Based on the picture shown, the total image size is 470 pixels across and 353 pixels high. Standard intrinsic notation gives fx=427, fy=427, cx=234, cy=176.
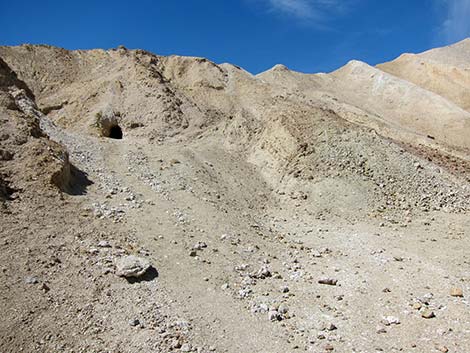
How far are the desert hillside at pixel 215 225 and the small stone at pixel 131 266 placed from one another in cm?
3

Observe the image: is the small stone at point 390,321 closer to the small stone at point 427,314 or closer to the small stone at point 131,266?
the small stone at point 427,314

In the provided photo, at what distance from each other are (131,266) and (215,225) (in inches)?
157

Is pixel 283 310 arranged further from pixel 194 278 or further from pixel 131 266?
pixel 131 266

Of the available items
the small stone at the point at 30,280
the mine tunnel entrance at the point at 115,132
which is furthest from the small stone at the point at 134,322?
the mine tunnel entrance at the point at 115,132

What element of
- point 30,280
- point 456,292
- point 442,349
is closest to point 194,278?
point 30,280

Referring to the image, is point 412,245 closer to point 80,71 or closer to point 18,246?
point 18,246

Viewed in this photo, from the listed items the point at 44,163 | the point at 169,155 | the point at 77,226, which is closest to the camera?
the point at 77,226

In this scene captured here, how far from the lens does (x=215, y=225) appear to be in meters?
13.1

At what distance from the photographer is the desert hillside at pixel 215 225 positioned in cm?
817

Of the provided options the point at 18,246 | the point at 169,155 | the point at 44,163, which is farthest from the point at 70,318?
the point at 169,155

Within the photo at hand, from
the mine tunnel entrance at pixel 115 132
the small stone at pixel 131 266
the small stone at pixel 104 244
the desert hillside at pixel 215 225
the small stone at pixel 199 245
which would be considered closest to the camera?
the desert hillside at pixel 215 225

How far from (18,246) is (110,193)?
429 centimetres

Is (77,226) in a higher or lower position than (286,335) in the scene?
higher

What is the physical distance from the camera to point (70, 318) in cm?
795
